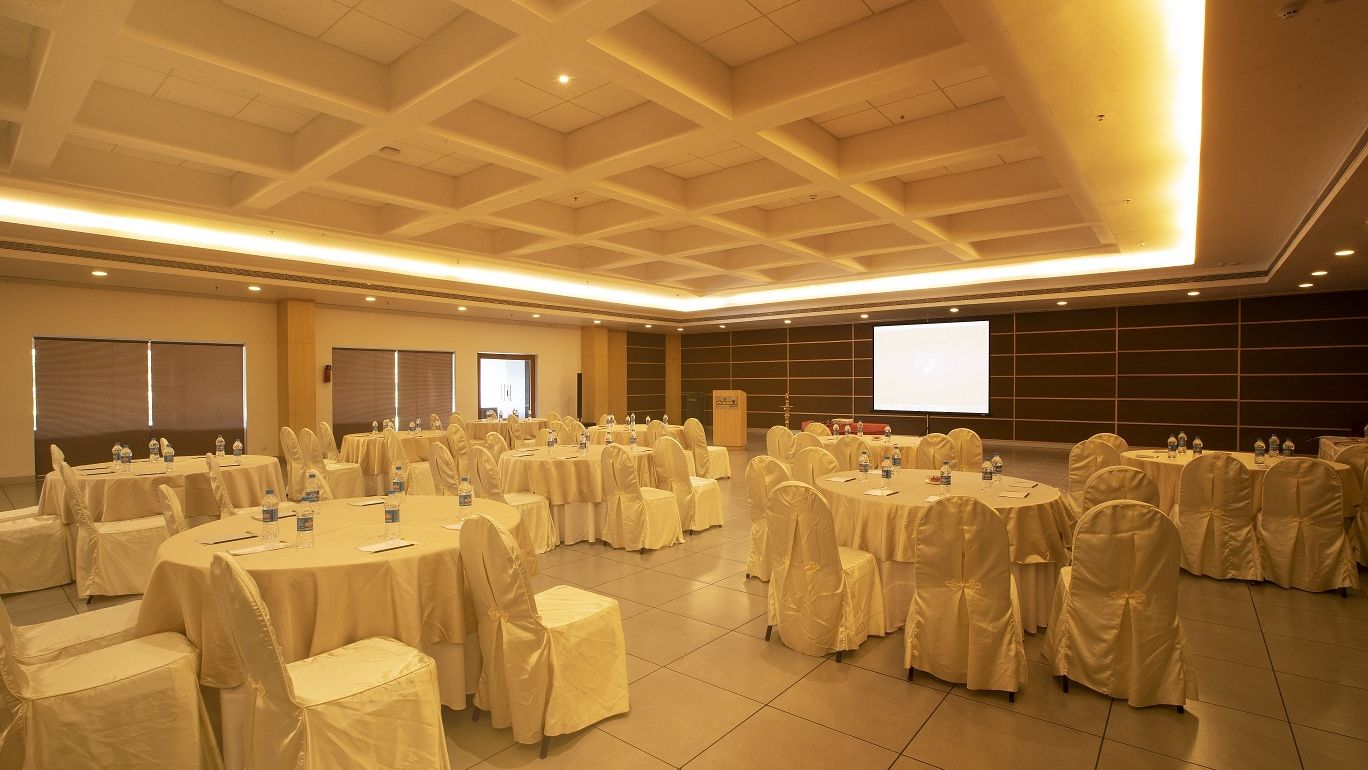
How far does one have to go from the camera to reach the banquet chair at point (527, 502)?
557 centimetres

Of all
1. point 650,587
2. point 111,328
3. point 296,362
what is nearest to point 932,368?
point 650,587

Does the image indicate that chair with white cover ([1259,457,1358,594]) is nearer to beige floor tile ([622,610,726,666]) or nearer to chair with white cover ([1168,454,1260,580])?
chair with white cover ([1168,454,1260,580])

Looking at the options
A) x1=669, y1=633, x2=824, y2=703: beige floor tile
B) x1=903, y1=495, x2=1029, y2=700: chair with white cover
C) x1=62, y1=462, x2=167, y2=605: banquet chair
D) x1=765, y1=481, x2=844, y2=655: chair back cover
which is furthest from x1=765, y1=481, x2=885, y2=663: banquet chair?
x1=62, y1=462, x2=167, y2=605: banquet chair

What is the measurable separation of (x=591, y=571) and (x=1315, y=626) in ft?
16.7

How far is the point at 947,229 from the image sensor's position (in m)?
8.72

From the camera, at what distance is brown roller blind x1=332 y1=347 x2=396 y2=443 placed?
1297 centimetres

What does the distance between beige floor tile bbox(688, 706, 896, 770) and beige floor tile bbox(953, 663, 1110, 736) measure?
79 cm

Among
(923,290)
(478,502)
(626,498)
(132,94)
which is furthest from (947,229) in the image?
(132,94)

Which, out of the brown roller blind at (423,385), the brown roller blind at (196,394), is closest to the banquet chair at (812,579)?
the brown roller blind at (196,394)

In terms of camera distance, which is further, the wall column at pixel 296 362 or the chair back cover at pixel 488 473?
the wall column at pixel 296 362

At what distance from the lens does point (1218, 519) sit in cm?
509

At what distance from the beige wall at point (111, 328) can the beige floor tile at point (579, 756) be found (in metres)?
11.5

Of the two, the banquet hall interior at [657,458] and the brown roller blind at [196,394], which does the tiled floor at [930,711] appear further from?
the brown roller blind at [196,394]

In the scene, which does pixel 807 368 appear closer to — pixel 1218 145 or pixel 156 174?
pixel 1218 145
